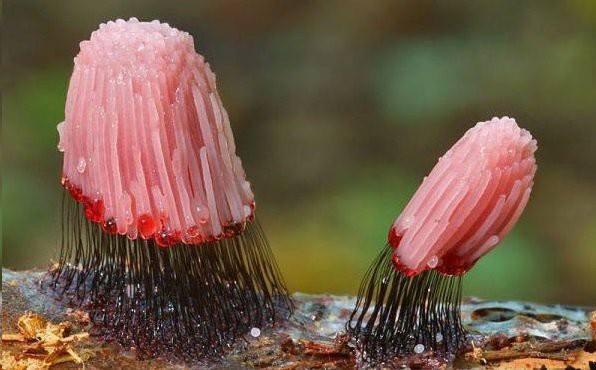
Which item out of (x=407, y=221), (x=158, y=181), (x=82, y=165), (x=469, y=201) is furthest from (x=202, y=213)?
(x=469, y=201)

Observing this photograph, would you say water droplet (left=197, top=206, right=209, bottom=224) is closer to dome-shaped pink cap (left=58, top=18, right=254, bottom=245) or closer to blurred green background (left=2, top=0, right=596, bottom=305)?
dome-shaped pink cap (left=58, top=18, right=254, bottom=245)

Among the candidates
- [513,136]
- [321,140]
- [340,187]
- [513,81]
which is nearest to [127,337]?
[513,136]

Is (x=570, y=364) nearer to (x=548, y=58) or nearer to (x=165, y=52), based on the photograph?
Result: (x=165, y=52)

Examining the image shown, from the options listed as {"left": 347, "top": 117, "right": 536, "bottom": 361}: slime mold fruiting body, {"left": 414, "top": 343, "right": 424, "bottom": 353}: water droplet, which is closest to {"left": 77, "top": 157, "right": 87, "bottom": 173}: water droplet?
{"left": 347, "top": 117, "right": 536, "bottom": 361}: slime mold fruiting body

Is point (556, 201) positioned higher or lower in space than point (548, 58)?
lower

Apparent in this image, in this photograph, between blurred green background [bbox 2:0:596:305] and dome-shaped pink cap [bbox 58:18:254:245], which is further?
blurred green background [bbox 2:0:596:305]

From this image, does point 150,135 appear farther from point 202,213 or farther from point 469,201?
point 469,201
